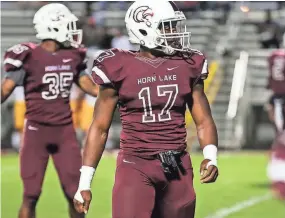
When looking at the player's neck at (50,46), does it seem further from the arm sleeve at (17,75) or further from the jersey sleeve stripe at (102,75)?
the jersey sleeve stripe at (102,75)

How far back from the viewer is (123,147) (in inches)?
193

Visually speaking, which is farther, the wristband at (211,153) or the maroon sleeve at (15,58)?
the maroon sleeve at (15,58)

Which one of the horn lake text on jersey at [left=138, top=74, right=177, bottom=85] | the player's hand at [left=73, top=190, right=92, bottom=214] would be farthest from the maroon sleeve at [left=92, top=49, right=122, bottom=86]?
the player's hand at [left=73, top=190, right=92, bottom=214]

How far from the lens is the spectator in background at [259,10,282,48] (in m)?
16.8

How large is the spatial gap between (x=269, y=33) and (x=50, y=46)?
34.3ft

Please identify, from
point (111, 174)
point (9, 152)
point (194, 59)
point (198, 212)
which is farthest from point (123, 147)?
point (9, 152)

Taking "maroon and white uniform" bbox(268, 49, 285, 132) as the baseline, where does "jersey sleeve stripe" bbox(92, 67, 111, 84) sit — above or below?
above

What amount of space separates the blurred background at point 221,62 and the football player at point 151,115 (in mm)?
8007

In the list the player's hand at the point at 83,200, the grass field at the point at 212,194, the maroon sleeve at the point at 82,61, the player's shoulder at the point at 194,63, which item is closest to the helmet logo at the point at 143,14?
the player's shoulder at the point at 194,63

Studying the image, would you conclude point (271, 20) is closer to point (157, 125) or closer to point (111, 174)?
point (111, 174)

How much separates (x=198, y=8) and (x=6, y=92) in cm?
1045

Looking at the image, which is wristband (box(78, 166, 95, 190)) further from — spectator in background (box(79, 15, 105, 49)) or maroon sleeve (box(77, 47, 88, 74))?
spectator in background (box(79, 15, 105, 49))

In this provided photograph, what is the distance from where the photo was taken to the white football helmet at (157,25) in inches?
193

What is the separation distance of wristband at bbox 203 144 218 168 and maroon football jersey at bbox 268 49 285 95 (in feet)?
22.7
